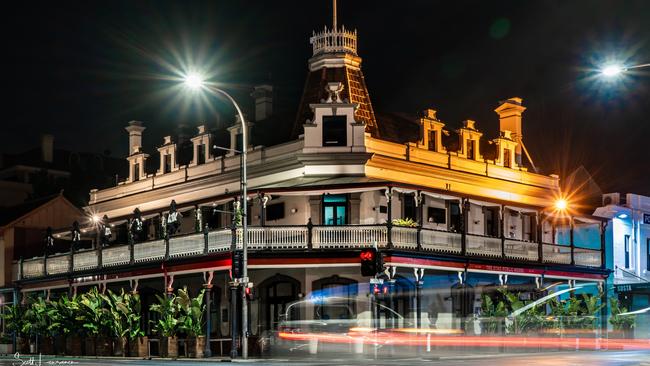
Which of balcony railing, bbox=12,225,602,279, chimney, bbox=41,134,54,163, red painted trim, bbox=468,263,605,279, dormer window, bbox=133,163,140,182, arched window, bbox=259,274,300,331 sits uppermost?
chimney, bbox=41,134,54,163

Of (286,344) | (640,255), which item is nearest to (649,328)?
(640,255)

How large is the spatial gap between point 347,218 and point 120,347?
35.4ft

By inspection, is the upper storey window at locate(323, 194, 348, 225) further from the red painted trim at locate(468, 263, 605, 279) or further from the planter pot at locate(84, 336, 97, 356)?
the planter pot at locate(84, 336, 97, 356)

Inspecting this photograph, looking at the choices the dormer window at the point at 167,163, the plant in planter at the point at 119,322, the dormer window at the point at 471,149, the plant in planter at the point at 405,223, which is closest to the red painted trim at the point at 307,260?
the plant in planter at the point at 405,223

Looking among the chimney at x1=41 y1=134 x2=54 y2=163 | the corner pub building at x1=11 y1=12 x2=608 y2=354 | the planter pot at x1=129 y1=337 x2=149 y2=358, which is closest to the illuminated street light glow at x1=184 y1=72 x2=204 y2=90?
the corner pub building at x1=11 y1=12 x2=608 y2=354

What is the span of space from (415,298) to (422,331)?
2.96m

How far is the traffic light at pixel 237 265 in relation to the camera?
3650 centimetres

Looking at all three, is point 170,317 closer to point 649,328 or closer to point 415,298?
Result: point 415,298

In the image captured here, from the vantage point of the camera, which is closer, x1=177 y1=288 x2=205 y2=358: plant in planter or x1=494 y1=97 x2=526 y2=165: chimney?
x1=177 y1=288 x2=205 y2=358: plant in planter

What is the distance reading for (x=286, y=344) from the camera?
116 feet

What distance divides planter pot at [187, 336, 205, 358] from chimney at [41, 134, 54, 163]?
145 ft

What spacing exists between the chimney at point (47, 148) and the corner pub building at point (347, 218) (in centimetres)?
2843

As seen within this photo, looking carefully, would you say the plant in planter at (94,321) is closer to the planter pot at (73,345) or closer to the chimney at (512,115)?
the planter pot at (73,345)

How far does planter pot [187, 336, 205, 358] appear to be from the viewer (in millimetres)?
38250
